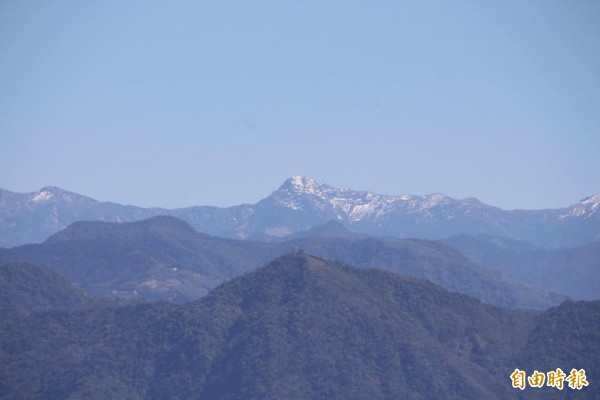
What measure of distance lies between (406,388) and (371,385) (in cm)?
555

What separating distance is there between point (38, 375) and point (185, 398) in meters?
24.0

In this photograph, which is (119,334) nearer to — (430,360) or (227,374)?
(227,374)

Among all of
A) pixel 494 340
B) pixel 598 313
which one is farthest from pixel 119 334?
pixel 598 313

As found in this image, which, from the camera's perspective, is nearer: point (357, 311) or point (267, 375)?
point (267, 375)

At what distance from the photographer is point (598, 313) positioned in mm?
193625

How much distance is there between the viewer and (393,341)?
18850 centimetres

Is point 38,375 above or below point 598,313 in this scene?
below

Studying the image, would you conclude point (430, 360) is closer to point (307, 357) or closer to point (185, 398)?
point (307, 357)

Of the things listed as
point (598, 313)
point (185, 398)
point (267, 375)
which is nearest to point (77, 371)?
point (185, 398)

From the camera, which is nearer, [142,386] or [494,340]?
[142,386]

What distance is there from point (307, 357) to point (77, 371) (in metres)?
35.6

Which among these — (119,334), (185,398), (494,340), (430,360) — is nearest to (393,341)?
(430,360)

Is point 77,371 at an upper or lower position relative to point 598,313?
lower

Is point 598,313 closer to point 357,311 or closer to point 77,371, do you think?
point 357,311
